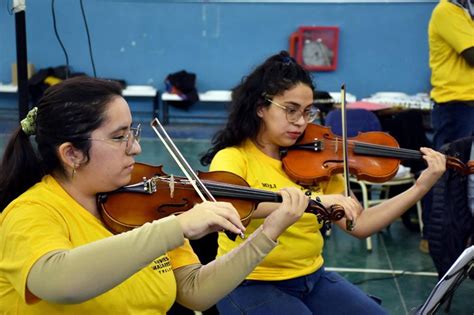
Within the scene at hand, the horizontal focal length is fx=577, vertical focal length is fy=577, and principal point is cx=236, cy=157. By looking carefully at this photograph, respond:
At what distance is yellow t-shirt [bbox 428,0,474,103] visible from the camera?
9.24 ft

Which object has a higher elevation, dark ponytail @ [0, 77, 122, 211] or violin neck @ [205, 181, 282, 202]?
dark ponytail @ [0, 77, 122, 211]

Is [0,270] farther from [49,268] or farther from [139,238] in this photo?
[139,238]

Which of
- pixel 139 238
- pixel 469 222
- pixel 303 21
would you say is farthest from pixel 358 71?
pixel 139 238

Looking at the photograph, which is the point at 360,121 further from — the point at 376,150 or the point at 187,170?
the point at 187,170

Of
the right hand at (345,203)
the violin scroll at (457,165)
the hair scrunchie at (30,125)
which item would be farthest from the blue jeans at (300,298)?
the hair scrunchie at (30,125)

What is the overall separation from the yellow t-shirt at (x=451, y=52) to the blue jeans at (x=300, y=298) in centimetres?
155

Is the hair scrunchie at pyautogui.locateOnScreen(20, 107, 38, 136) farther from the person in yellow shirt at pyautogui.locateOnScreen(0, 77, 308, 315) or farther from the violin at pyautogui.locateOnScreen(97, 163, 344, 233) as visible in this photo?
the violin at pyautogui.locateOnScreen(97, 163, 344, 233)

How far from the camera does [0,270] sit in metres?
1.10

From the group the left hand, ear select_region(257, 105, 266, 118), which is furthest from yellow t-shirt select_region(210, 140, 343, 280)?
the left hand

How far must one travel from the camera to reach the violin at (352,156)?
191 cm

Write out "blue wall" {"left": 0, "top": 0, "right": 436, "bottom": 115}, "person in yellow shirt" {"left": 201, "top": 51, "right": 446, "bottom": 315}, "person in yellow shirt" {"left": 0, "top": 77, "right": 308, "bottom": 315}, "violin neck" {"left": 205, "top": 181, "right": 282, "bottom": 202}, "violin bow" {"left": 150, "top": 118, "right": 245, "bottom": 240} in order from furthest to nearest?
"blue wall" {"left": 0, "top": 0, "right": 436, "bottom": 115}, "person in yellow shirt" {"left": 201, "top": 51, "right": 446, "bottom": 315}, "violin neck" {"left": 205, "top": 181, "right": 282, "bottom": 202}, "violin bow" {"left": 150, "top": 118, "right": 245, "bottom": 240}, "person in yellow shirt" {"left": 0, "top": 77, "right": 308, "bottom": 315}

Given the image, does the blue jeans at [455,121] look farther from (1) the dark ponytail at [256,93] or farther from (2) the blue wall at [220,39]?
(2) the blue wall at [220,39]

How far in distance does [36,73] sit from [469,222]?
5679 millimetres

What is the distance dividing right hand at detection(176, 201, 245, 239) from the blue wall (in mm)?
5726
